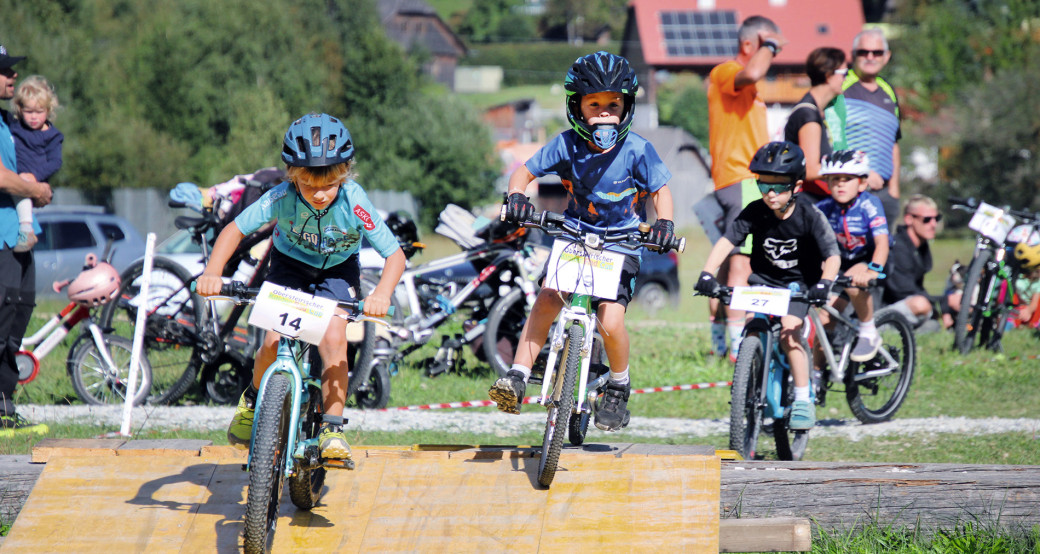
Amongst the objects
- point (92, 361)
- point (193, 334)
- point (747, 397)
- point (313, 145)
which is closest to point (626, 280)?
point (747, 397)

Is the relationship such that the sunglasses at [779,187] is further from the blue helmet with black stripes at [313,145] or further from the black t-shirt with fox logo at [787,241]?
the blue helmet with black stripes at [313,145]

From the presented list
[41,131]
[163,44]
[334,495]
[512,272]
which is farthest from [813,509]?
[163,44]

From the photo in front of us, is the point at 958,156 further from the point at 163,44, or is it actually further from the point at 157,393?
the point at 157,393

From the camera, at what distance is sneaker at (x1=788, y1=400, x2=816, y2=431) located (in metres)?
6.15

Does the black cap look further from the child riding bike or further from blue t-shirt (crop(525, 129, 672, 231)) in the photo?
the child riding bike

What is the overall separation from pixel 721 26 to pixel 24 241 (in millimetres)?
78700

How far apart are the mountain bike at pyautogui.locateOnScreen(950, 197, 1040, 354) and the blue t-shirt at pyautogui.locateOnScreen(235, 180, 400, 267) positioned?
24.6 feet

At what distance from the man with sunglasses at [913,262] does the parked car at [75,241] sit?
12748mm

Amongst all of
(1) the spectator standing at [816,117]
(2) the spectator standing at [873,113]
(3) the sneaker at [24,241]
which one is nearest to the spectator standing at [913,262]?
(2) the spectator standing at [873,113]

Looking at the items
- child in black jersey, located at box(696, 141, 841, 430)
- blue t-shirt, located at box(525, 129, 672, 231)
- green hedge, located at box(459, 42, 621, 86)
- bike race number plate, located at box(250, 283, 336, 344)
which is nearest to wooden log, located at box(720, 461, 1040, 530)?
child in black jersey, located at box(696, 141, 841, 430)

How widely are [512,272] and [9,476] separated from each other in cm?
Answer: 489

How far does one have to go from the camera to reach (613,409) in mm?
5270

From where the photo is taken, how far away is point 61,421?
7.14 m

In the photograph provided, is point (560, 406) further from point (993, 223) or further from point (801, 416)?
point (993, 223)
